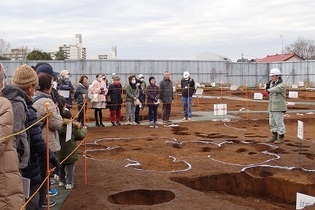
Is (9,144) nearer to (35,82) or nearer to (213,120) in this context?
(35,82)

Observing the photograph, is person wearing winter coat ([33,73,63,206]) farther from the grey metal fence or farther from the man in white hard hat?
the grey metal fence

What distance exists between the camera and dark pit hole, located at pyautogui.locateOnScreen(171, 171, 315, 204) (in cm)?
777

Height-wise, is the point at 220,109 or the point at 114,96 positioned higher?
the point at 114,96

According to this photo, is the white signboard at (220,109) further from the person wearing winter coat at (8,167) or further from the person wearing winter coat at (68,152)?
the person wearing winter coat at (8,167)

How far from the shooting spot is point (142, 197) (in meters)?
6.77

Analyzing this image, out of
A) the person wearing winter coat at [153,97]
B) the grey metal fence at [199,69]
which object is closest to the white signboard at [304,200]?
the person wearing winter coat at [153,97]

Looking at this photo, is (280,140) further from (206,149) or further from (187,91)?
(187,91)

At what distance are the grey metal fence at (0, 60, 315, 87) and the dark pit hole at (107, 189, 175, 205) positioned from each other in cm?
3200

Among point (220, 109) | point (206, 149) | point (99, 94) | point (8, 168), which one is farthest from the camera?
point (220, 109)

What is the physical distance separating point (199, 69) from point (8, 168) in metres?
42.0

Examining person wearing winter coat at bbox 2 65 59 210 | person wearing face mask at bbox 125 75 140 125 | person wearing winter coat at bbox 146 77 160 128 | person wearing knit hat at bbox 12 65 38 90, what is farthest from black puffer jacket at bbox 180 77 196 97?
person wearing knit hat at bbox 12 65 38 90

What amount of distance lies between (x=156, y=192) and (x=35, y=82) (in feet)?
10.7

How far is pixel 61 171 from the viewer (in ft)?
22.8

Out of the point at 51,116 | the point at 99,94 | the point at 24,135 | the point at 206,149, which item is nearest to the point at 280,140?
the point at 206,149
